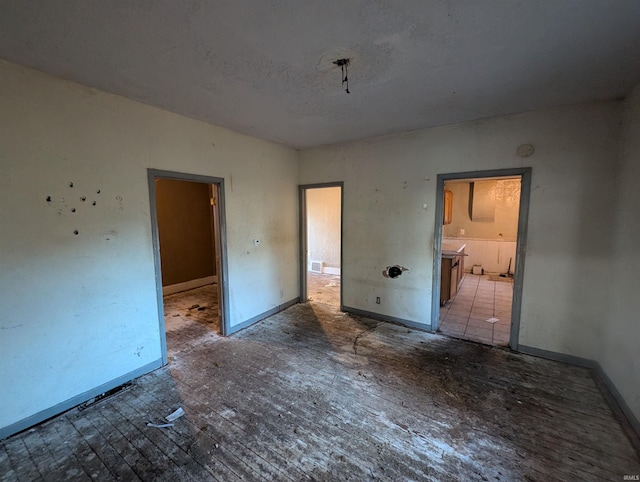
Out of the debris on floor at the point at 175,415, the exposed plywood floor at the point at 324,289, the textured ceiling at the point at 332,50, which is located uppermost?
the textured ceiling at the point at 332,50

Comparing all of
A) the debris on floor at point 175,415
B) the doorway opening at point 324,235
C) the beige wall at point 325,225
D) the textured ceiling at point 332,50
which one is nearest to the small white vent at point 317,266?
the doorway opening at point 324,235

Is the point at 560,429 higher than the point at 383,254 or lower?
lower

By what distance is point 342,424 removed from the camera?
6.67 ft

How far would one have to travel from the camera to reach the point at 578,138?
2.64m

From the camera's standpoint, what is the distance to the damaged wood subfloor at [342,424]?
168cm

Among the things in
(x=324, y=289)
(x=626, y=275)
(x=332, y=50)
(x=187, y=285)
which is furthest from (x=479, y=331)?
(x=187, y=285)

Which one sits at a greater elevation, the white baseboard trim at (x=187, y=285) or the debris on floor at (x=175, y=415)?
the white baseboard trim at (x=187, y=285)

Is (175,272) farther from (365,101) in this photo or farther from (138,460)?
(365,101)

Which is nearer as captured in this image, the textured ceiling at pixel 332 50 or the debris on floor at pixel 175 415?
the textured ceiling at pixel 332 50

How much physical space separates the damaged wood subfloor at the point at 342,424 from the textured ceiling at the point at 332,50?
2655 millimetres

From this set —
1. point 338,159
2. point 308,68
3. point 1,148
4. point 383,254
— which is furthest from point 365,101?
point 1,148

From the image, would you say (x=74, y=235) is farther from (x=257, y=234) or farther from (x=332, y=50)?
(x=332, y=50)

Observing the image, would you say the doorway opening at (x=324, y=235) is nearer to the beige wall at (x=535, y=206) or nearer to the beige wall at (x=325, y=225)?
the beige wall at (x=325, y=225)

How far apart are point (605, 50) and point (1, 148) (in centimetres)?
412
